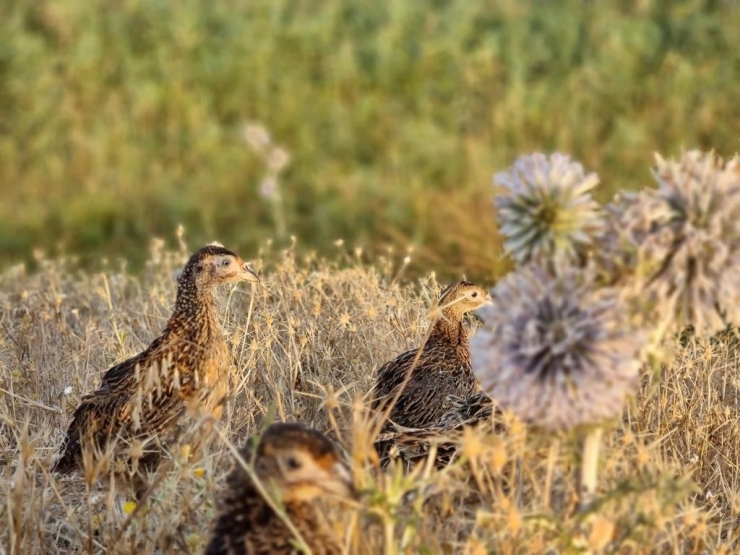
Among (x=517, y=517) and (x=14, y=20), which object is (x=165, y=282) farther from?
(x=14, y=20)

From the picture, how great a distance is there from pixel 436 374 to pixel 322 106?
8.25 m

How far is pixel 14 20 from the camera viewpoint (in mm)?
14000

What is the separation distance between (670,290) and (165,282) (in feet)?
14.9

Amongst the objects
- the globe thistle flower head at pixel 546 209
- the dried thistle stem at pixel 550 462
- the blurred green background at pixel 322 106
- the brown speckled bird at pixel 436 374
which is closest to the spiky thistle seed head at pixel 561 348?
the globe thistle flower head at pixel 546 209

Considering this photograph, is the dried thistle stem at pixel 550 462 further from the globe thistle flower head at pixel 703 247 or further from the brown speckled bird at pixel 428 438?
the brown speckled bird at pixel 428 438

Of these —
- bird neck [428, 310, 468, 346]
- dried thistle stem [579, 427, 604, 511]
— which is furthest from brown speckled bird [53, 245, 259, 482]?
dried thistle stem [579, 427, 604, 511]

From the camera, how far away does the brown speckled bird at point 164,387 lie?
15.0 ft

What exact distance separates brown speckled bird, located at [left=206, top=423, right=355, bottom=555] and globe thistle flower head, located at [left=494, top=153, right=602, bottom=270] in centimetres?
64

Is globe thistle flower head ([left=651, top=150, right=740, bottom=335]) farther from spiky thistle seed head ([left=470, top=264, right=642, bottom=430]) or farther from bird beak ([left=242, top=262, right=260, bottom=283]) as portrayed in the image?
bird beak ([left=242, top=262, right=260, bottom=283])

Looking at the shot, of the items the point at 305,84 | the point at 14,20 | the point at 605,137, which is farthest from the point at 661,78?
the point at 14,20

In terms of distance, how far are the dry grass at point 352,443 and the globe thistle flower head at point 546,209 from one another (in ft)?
1.40

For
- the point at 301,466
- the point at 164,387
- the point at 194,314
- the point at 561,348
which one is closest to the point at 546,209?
the point at 561,348

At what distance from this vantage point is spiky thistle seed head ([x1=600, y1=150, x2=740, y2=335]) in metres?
2.71

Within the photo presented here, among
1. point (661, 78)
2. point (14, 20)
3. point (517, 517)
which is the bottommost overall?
point (517, 517)
